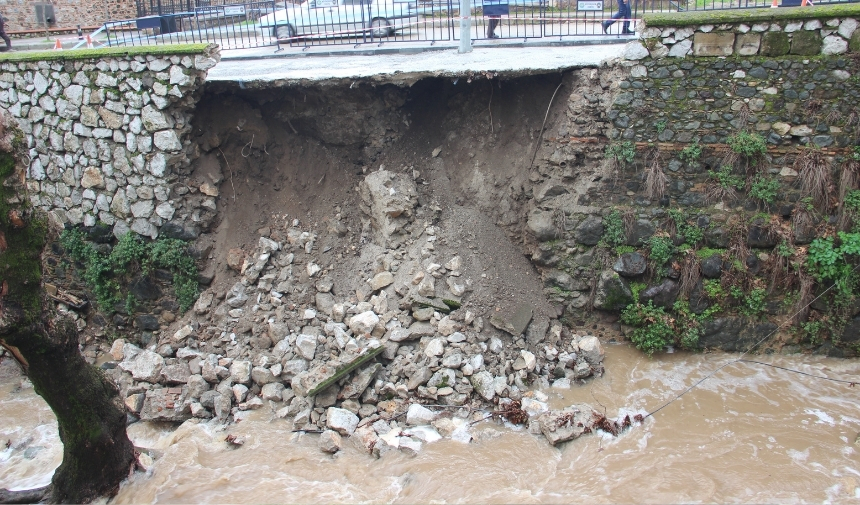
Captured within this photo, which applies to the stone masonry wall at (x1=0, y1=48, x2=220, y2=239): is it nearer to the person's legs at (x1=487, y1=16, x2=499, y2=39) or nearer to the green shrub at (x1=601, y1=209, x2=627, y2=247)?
the person's legs at (x1=487, y1=16, x2=499, y2=39)

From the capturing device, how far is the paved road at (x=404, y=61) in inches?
334

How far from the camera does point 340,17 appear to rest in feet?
43.3

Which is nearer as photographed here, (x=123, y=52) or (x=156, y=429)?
(x=156, y=429)

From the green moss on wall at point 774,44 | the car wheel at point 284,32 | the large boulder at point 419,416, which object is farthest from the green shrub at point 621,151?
the car wheel at point 284,32

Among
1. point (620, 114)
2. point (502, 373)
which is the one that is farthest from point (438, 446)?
point (620, 114)

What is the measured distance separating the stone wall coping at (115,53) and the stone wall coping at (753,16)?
575cm

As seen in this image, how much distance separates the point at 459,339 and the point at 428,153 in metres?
3.16

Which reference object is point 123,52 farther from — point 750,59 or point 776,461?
point 776,461

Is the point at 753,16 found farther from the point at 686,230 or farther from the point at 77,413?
the point at 77,413

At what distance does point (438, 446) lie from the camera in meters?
6.85

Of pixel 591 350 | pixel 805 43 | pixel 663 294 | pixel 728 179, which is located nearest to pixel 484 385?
pixel 591 350

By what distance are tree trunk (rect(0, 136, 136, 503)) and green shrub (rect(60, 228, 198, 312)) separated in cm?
296

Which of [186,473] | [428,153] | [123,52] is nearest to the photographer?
[186,473]

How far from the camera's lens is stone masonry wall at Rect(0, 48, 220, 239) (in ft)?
28.6
